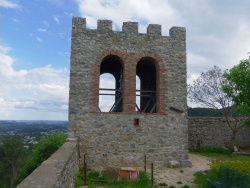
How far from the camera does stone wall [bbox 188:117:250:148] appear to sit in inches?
661

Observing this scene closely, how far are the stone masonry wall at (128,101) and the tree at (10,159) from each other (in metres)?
23.9

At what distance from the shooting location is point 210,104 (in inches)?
736

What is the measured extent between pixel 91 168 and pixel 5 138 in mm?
26843

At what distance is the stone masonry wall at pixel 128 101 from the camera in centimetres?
1043

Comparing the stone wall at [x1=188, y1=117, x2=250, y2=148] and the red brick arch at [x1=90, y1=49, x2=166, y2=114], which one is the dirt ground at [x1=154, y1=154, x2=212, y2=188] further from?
the stone wall at [x1=188, y1=117, x2=250, y2=148]

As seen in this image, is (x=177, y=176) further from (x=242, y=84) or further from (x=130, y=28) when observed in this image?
(x=130, y=28)

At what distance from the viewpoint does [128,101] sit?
35.6 feet

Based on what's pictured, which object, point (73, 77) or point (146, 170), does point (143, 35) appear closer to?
point (73, 77)

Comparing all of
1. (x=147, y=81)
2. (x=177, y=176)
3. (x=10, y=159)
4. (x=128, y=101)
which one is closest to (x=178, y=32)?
(x=147, y=81)

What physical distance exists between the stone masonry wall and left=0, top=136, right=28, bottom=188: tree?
23937 mm

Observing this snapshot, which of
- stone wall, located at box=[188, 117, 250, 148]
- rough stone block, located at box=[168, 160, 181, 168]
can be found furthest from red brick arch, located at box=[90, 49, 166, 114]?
stone wall, located at box=[188, 117, 250, 148]

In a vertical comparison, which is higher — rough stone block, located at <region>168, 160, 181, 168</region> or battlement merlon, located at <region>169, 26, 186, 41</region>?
battlement merlon, located at <region>169, 26, 186, 41</region>

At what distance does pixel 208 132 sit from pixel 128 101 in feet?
25.9

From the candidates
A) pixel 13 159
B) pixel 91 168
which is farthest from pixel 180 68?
pixel 13 159
